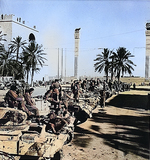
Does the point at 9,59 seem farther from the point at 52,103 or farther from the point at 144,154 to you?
the point at 144,154

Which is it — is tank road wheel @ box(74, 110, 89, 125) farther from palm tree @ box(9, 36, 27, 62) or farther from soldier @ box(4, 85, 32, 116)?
palm tree @ box(9, 36, 27, 62)

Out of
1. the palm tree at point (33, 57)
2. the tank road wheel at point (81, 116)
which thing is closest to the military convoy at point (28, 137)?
the palm tree at point (33, 57)

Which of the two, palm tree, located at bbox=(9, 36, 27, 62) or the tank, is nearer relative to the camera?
the tank

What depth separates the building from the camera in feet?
18.1

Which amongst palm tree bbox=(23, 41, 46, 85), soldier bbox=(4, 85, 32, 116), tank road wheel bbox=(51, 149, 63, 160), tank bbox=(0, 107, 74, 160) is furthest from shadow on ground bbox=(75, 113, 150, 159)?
palm tree bbox=(23, 41, 46, 85)

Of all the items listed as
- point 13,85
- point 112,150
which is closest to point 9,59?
point 13,85

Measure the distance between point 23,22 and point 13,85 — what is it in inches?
65.6

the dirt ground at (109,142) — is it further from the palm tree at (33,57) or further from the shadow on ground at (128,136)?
the palm tree at (33,57)

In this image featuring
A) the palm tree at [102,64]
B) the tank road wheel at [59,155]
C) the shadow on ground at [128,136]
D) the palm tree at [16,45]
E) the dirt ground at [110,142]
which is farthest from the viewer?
the palm tree at [102,64]

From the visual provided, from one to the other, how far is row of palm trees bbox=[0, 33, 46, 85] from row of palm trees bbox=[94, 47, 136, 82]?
5.34 ft

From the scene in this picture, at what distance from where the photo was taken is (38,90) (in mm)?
5918

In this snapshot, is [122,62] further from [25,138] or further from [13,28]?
[25,138]

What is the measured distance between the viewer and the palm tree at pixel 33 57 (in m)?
5.74

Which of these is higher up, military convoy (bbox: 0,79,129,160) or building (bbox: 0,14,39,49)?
building (bbox: 0,14,39,49)
